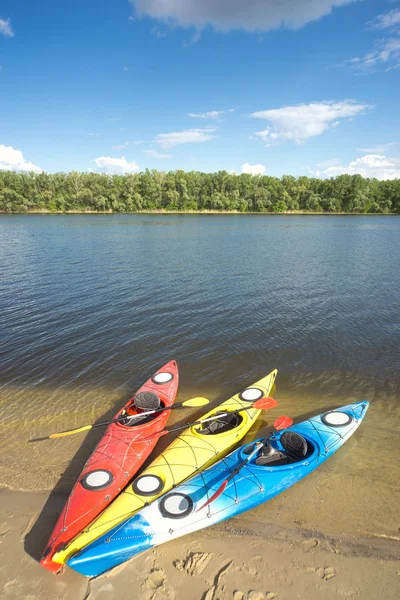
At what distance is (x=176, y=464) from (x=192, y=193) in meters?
97.1

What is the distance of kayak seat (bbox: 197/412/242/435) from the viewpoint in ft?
28.0

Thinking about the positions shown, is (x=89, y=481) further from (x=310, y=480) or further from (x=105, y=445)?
(x=310, y=480)

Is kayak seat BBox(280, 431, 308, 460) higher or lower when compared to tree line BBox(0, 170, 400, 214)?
lower

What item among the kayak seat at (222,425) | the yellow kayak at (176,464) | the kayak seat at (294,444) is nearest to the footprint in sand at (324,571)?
the kayak seat at (294,444)

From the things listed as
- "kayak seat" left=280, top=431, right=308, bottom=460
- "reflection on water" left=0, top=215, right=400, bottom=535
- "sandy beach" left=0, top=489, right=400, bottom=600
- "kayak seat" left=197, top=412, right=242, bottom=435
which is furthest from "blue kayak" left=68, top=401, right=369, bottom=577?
"kayak seat" left=197, top=412, right=242, bottom=435

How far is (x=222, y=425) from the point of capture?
28.7 ft

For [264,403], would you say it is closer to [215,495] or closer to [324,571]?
[215,495]

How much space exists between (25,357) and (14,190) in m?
89.4

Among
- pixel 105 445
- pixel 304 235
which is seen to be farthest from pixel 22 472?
pixel 304 235

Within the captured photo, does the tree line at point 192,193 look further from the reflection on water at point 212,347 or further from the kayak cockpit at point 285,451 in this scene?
the kayak cockpit at point 285,451

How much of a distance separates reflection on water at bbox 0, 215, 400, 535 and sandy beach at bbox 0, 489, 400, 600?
55cm

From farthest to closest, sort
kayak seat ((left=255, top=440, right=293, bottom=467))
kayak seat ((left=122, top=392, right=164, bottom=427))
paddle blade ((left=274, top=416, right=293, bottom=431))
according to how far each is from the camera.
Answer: kayak seat ((left=122, top=392, right=164, bottom=427))
paddle blade ((left=274, top=416, right=293, bottom=431))
kayak seat ((left=255, top=440, right=293, bottom=467))

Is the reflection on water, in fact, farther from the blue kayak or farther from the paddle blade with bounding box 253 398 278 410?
the paddle blade with bounding box 253 398 278 410

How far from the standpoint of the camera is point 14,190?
8494 centimetres
